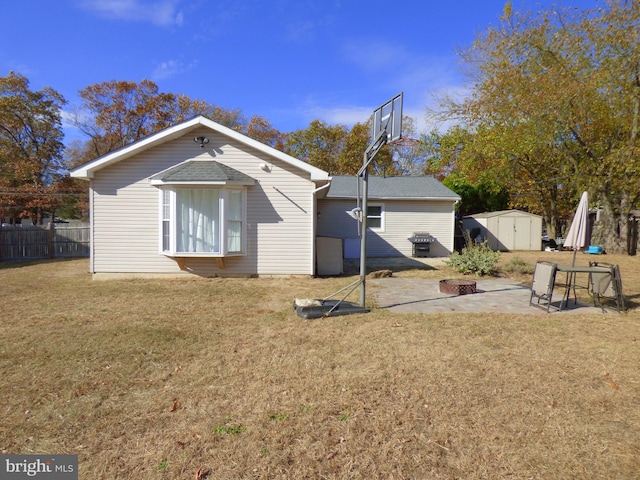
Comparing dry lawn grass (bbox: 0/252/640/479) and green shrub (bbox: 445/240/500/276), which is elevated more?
green shrub (bbox: 445/240/500/276)

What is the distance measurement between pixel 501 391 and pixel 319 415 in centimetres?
173

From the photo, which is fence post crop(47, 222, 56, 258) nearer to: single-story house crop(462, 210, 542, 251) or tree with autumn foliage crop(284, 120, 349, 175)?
tree with autumn foliage crop(284, 120, 349, 175)

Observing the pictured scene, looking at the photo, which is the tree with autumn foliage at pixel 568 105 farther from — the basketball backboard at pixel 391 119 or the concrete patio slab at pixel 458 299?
the basketball backboard at pixel 391 119

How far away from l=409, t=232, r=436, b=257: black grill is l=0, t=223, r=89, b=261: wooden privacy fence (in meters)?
14.1

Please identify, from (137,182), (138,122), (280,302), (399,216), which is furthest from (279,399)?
(138,122)

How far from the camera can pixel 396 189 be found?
54.9 feet

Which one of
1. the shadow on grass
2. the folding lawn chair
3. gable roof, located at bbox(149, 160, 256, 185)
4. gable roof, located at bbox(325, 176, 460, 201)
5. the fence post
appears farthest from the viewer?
gable roof, located at bbox(325, 176, 460, 201)

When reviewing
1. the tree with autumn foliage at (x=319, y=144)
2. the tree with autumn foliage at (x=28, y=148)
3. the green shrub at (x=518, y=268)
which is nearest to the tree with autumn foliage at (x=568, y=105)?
the green shrub at (x=518, y=268)

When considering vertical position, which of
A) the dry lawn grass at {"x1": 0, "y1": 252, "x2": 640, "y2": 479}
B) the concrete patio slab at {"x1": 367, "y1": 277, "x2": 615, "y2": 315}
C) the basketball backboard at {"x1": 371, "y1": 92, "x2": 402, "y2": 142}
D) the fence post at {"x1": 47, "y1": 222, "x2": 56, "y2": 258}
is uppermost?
the basketball backboard at {"x1": 371, "y1": 92, "x2": 402, "y2": 142}

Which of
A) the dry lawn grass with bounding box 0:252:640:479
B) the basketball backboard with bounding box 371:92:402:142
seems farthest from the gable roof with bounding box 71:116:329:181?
the dry lawn grass with bounding box 0:252:640:479

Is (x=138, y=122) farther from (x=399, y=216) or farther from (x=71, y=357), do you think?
(x=71, y=357)

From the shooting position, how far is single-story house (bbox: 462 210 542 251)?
1859 cm

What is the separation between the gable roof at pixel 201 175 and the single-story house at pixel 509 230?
1372cm

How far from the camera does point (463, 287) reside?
7883mm
